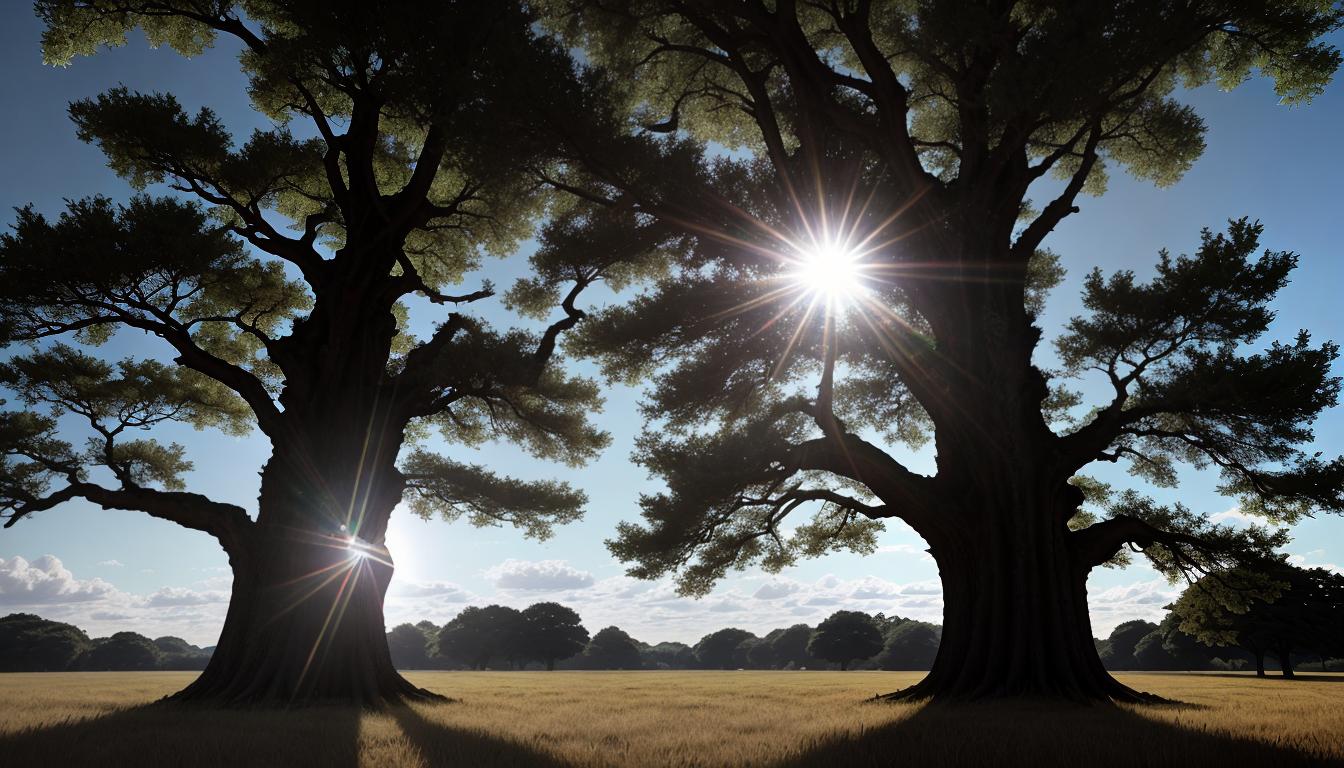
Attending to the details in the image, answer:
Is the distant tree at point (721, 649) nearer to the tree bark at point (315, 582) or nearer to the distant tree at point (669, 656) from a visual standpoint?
the distant tree at point (669, 656)

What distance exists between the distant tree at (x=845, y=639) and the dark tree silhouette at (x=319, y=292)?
59332mm

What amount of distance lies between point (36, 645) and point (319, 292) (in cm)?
7456

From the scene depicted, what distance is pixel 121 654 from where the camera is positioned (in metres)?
73.5

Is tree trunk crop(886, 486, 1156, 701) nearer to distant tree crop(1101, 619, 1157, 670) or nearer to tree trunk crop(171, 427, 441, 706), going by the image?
tree trunk crop(171, 427, 441, 706)

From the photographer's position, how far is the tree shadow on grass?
5.12 metres

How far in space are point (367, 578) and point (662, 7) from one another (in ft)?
40.6

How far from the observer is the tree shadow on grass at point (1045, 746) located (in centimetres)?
512

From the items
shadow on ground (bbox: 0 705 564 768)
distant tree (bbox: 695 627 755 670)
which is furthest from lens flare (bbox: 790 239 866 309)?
distant tree (bbox: 695 627 755 670)

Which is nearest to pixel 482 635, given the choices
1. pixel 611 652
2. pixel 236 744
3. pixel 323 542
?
pixel 611 652

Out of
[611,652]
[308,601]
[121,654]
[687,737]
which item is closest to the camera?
[687,737]

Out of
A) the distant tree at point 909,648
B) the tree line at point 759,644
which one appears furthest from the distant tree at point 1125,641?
the distant tree at point 909,648

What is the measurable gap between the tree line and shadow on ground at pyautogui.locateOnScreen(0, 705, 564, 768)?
37.3 metres

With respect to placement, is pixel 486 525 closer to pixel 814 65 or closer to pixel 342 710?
pixel 342 710

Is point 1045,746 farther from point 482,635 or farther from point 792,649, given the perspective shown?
point 792,649
